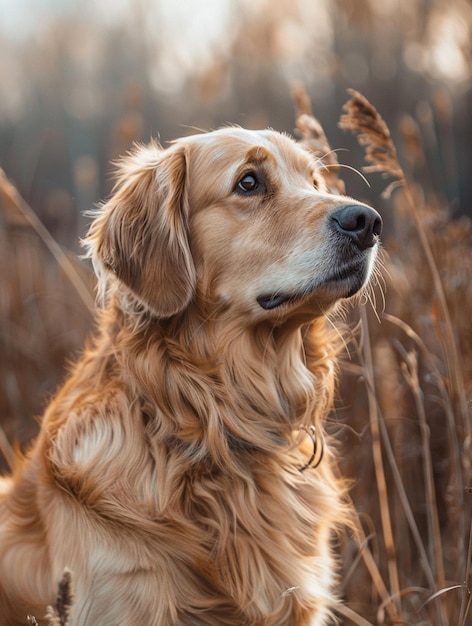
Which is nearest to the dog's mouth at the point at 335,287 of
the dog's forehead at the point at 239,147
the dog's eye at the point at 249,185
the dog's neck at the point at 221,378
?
the dog's neck at the point at 221,378

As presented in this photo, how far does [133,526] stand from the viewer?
88.1 inches

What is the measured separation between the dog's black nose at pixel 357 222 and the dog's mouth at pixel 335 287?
8 centimetres

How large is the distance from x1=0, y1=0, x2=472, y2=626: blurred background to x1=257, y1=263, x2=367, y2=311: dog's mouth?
389mm

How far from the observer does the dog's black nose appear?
2330mm

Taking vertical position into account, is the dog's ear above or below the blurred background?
above

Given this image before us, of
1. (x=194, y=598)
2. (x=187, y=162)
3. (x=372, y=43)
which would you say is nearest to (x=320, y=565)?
(x=194, y=598)

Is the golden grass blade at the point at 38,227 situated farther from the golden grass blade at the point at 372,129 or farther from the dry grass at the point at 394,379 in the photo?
the golden grass blade at the point at 372,129

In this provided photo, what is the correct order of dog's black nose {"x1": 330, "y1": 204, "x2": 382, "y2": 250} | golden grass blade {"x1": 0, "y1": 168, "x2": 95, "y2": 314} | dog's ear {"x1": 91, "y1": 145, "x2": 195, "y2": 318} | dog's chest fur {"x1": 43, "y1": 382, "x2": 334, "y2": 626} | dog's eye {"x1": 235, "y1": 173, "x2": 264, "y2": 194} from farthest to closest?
1. golden grass blade {"x1": 0, "y1": 168, "x2": 95, "y2": 314}
2. dog's eye {"x1": 235, "y1": 173, "x2": 264, "y2": 194}
3. dog's ear {"x1": 91, "y1": 145, "x2": 195, "y2": 318}
4. dog's black nose {"x1": 330, "y1": 204, "x2": 382, "y2": 250}
5. dog's chest fur {"x1": 43, "y1": 382, "x2": 334, "y2": 626}

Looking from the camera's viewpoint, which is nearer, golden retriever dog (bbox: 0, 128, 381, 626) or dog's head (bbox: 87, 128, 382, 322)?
golden retriever dog (bbox: 0, 128, 381, 626)

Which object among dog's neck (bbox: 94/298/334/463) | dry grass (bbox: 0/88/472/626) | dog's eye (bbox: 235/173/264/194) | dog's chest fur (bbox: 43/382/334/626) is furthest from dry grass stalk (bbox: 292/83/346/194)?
dog's chest fur (bbox: 43/382/334/626)

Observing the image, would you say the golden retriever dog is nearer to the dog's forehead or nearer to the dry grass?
the dog's forehead

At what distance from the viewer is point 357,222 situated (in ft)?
7.70

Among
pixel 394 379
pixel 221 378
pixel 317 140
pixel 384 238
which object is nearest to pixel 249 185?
pixel 317 140

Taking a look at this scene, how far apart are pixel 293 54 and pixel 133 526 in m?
6.00
